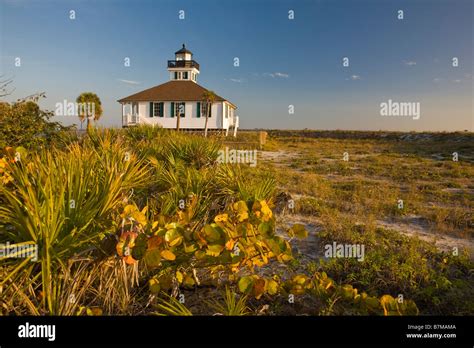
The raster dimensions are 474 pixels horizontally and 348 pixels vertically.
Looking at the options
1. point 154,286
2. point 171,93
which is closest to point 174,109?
point 171,93

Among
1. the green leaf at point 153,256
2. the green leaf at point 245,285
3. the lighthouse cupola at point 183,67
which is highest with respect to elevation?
the lighthouse cupola at point 183,67

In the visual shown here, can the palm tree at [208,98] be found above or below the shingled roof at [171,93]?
below

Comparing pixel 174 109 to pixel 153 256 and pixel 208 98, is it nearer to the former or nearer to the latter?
pixel 208 98

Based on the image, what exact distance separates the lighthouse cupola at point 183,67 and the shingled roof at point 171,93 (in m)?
3.10

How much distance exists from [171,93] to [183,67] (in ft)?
19.7

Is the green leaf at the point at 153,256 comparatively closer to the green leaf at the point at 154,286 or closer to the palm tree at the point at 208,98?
the green leaf at the point at 154,286

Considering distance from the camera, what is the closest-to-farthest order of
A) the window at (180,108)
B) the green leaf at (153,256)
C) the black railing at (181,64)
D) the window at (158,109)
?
the green leaf at (153,256) < the window at (180,108) < the window at (158,109) < the black railing at (181,64)

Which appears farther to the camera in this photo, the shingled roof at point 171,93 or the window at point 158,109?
the window at point 158,109

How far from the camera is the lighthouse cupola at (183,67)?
35125 mm

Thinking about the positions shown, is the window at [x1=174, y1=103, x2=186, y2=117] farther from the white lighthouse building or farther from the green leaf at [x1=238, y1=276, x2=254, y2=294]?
the green leaf at [x1=238, y1=276, x2=254, y2=294]

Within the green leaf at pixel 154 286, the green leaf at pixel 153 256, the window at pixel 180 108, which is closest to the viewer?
the green leaf at pixel 153 256

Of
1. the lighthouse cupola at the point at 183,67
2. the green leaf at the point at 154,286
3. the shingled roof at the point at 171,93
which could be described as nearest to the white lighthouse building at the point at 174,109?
the shingled roof at the point at 171,93

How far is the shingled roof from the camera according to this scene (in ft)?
97.9

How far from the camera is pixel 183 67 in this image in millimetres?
35062
